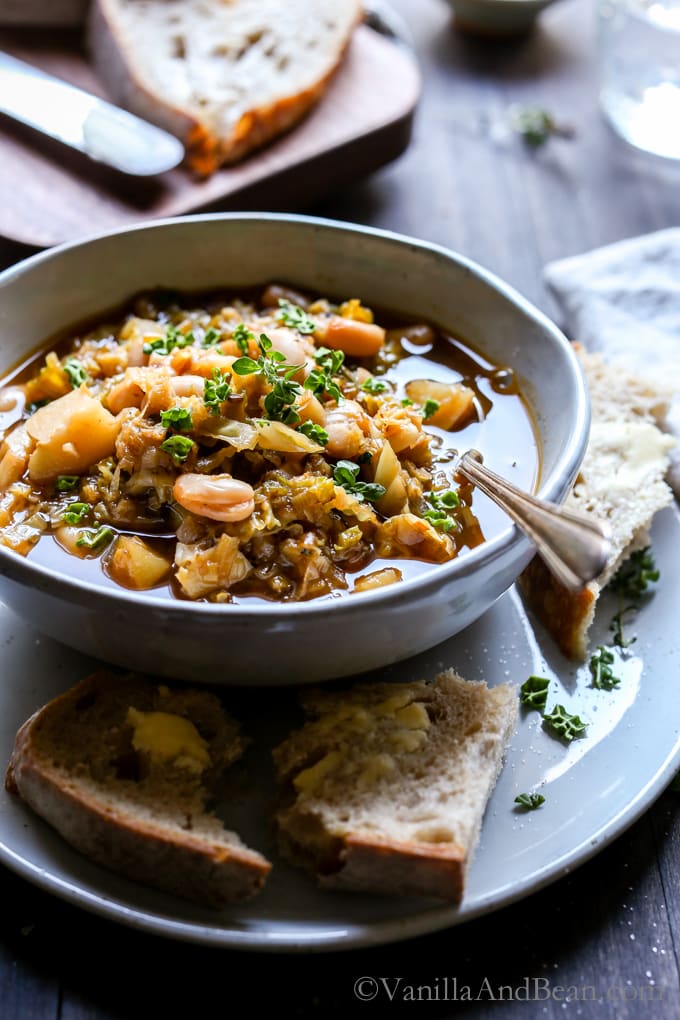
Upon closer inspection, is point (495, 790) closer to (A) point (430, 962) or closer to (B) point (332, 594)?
(A) point (430, 962)

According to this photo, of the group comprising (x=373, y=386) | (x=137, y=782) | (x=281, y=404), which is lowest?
(x=137, y=782)

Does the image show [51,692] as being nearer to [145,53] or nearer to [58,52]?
[145,53]

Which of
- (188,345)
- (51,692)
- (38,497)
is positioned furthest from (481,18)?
(51,692)

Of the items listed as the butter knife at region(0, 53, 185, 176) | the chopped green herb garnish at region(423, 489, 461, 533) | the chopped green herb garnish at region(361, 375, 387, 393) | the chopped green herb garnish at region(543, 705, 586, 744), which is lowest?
the chopped green herb garnish at region(543, 705, 586, 744)

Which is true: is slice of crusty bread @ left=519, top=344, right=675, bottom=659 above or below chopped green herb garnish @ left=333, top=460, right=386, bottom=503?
below

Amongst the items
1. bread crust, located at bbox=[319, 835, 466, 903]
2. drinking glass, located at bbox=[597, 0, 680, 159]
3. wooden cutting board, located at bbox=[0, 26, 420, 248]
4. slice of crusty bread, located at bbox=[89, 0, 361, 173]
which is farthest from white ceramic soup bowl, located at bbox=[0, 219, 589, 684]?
drinking glass, located at bbox=[597, 0, 680, 159]

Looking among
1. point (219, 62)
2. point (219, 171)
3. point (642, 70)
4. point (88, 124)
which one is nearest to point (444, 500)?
point (219, 171)

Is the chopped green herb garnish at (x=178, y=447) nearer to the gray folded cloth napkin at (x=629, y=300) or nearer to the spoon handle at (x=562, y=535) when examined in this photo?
the spoon handle at (x=562, y=535)

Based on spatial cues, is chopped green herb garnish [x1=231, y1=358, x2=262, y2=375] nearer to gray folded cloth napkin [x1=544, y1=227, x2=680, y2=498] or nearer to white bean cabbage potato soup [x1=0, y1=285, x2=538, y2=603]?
white bean cabbage potato soup [x1=0, y1=285, x2=538, y2=603]
